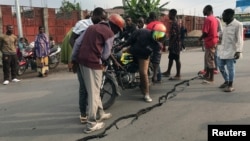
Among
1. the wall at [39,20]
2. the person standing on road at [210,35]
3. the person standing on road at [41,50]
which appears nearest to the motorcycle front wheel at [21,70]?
the person standing on road at [41,50]

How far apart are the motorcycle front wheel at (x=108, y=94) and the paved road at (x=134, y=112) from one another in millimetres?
150

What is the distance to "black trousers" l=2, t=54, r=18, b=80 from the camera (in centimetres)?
959

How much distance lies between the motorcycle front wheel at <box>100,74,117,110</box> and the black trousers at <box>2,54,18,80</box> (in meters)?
4.88

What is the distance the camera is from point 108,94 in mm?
5918

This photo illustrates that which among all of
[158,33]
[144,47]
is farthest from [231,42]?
[144,47]

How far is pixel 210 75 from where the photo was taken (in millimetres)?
7859

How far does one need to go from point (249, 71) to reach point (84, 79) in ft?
21.2

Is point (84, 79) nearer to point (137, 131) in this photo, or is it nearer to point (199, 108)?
point (137, 131)

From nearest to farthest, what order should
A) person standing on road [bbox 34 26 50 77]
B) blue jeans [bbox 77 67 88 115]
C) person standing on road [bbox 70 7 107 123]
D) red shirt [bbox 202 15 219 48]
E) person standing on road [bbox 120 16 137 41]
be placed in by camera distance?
1. person standing on road [bbox 70 7 107 123]
2. blue jeans [bbox 77 67 88 115]
3. red shirt [bbox 202 15 219 48]
4. person standing on road [bbox 120 16 137 41]
5. person standing on road [bbox 34 26 50 77]

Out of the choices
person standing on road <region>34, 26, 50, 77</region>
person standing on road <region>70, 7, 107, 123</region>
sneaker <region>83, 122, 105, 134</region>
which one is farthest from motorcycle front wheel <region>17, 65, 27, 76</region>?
sneaker <region>83, 122, 105, 134</region>

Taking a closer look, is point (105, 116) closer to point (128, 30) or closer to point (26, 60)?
point (128, 30)

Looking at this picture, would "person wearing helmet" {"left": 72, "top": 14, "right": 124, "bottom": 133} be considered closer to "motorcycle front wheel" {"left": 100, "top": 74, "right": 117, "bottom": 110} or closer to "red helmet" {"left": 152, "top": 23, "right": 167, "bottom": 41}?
"motorcycle front wheel" {"left": 100, "top": 74, "right": 117, "bottom": 110}

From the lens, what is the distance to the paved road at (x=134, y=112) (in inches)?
181

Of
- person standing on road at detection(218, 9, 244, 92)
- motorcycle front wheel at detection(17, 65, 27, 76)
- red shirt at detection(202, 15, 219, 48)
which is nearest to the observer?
person standing on road at detection(218, 9, 244, 92)
